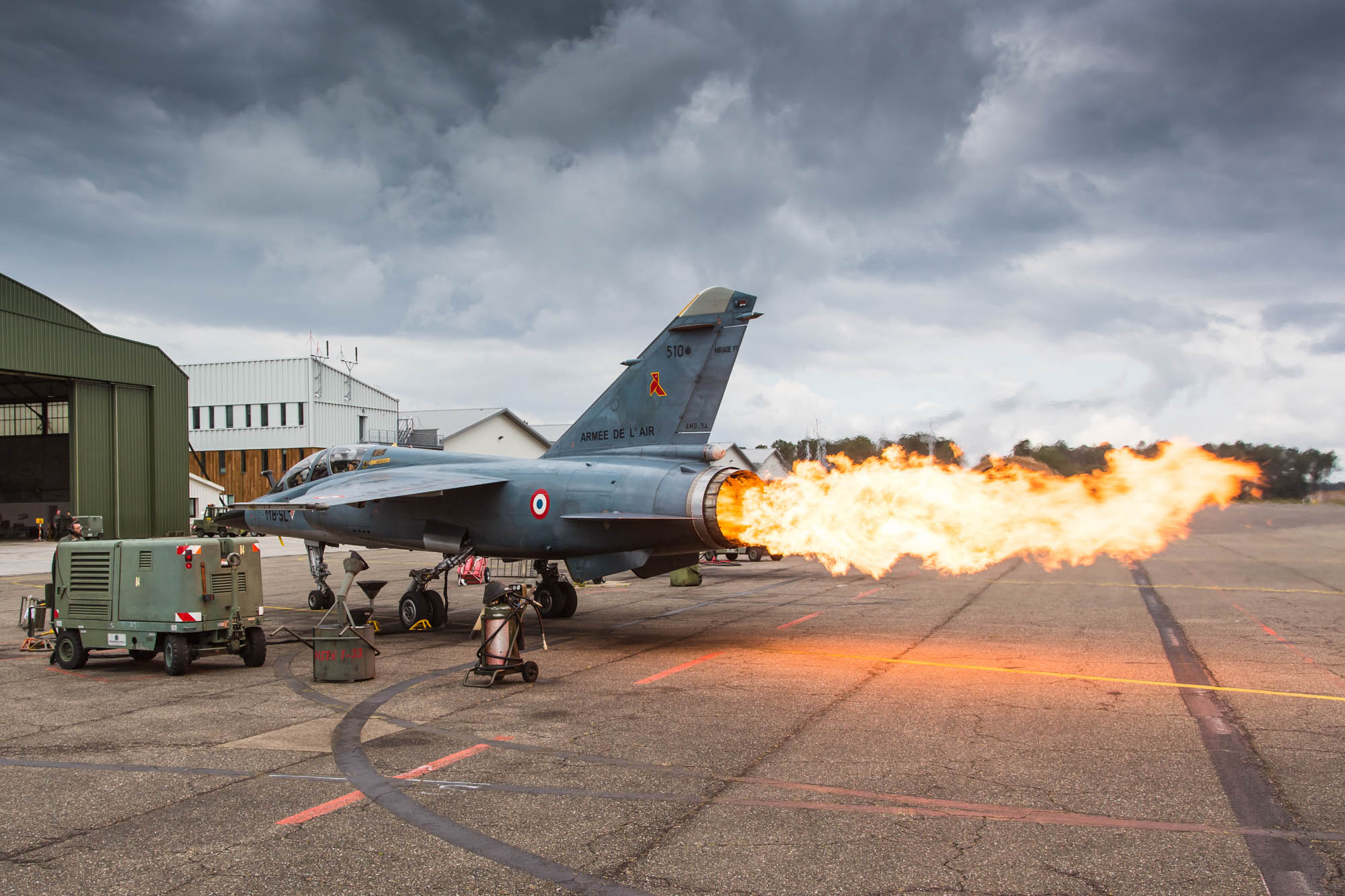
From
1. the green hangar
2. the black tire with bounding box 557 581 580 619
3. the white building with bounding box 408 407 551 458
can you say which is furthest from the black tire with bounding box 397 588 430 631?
the white building with bounding box 408 407 551 458

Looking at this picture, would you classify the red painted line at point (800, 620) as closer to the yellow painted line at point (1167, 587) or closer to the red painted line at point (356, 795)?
the red painted line at point (356, 795)

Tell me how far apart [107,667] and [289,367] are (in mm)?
47711

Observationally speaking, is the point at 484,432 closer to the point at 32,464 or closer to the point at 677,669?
the point at 32,464

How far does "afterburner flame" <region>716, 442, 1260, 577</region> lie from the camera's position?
13969mm

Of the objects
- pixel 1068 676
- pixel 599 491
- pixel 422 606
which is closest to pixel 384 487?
pixel 422 606

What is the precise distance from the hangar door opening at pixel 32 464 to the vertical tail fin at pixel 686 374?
52.5 m

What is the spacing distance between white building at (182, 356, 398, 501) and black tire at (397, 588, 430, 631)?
41.9 meters

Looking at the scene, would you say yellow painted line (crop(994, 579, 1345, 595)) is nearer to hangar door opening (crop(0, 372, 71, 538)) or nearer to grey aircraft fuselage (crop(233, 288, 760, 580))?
grey aircraft fuselage (crop(233, 288, 760, 580))

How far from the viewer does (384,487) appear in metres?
16.1

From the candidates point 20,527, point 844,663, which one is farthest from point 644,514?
point 20,527

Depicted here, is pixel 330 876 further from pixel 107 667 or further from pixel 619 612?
pixel 619 612

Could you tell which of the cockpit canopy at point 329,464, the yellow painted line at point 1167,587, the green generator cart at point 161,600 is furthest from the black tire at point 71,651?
the yellow painted line at point 1167,587

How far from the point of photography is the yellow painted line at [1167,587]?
22422 millimetres

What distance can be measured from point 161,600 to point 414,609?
5387mm
